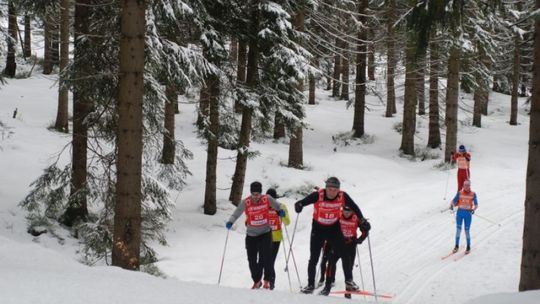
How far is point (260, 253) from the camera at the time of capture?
29.3 ft

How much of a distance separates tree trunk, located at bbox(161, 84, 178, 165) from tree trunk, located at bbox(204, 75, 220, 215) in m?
1.08

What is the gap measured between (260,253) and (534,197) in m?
4.62

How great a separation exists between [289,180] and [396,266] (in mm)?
7116

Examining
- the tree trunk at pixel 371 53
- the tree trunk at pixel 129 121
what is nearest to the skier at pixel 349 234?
the tree trunk at pixel 129 121

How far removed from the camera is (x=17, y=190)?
13203 millimetres

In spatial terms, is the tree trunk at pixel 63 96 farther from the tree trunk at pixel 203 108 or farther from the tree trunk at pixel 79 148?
the tree trunk at pixel 79 148

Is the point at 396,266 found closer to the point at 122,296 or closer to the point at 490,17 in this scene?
the point at 122,296

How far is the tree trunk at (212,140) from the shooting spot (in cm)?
1412

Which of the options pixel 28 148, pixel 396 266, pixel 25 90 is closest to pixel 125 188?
pixel 396 266

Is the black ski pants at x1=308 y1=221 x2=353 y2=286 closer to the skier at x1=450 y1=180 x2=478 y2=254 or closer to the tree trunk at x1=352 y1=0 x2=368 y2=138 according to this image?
the skier at x1=450 y1=180 x2=478 y2=254

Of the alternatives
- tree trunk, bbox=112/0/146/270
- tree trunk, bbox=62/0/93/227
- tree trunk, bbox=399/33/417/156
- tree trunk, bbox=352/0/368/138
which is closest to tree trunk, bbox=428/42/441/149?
tree trunk, bbox=399/33/417/156

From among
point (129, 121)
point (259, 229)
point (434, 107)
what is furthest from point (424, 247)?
point (434, 107)

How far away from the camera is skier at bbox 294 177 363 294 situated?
8.62 meters

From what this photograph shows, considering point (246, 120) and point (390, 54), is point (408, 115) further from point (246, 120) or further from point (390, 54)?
point (246, 120)
